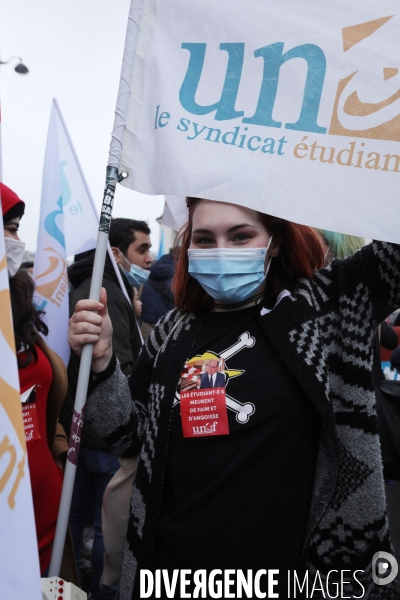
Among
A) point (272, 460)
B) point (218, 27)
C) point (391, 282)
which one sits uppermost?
point (218, 27)

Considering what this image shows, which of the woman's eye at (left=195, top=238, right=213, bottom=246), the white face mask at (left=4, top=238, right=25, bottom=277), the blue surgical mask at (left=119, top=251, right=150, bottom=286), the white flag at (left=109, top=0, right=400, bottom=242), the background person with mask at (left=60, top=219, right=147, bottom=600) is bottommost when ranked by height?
the background person with mask at (left=60, top=219, right=147, bottom=600)

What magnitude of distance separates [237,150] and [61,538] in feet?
4.13

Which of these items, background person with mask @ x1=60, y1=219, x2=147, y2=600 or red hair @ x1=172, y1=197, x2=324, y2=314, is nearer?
red hair @ x1=172, y1=197, x2=324, y2=314

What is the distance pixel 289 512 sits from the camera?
153 centimetres

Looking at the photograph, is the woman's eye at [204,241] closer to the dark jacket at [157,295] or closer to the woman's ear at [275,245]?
the woman's ear at [275,245]

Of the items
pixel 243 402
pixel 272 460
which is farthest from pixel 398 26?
pixel 272 460

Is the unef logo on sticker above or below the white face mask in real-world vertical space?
below

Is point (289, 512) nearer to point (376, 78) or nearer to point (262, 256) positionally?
point (262, 256)

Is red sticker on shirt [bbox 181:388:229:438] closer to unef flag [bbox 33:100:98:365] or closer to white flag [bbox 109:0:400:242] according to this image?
white flag [bbox 109:0:400:242]

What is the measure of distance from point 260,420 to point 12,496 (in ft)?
2.72

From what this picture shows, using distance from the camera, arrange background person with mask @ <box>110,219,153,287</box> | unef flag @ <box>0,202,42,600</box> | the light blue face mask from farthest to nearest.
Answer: background person with mask @ <box>110,219,153,287</box>
the light blue face mask
unef flag @ <box>0,202,42,600</box>

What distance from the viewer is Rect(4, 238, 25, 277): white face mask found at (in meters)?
2.09

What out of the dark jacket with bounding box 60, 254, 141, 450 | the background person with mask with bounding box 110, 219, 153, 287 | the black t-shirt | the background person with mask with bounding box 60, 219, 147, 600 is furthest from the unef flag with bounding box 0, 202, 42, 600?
the background person with mask with bounding box 110, 219, 153, 287

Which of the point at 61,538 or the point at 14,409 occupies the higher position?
the point at 14,409
